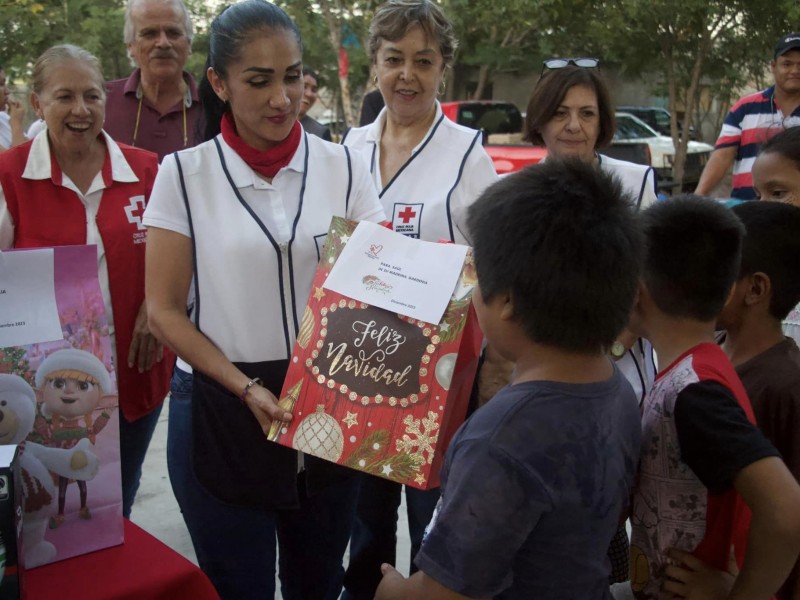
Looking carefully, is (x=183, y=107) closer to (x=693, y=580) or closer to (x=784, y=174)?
(x=784, y=174)

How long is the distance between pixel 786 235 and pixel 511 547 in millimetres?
1011

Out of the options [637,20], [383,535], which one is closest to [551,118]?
[383,535]

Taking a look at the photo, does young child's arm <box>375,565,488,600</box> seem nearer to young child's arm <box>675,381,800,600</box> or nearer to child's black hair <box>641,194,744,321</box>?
young child's arm <box>675,381,800,600</box>

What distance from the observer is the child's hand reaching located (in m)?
1.40

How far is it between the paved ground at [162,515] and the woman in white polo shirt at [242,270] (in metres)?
1.39

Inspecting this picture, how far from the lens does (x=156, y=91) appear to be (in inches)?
134

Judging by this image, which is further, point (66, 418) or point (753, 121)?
point (753, 121)

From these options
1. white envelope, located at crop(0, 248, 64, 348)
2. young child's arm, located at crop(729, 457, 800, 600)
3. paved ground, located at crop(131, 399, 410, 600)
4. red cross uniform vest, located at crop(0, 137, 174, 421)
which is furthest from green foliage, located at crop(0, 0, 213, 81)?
young child's arm, located at crop(729, 457, 800, 600)

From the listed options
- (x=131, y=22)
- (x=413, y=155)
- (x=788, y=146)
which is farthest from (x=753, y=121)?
(x=131, y=22)

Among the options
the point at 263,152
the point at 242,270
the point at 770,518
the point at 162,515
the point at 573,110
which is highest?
the point at 573,110

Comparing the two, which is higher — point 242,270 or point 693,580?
point 242,270

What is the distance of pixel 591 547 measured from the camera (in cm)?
126

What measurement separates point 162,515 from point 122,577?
231 cm

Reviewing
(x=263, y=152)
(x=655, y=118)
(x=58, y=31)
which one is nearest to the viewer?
(x=263, y=152)
